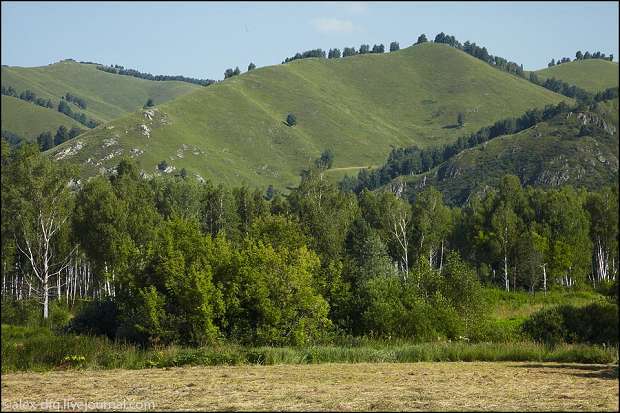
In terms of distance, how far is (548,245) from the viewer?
340 ft

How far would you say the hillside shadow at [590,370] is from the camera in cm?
2742

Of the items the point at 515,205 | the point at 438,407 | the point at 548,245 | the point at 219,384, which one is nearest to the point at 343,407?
the point at 438,407

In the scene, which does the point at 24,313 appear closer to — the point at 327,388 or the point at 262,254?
the point at 262,254

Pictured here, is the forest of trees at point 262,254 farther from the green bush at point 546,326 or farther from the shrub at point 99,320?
the green bush at point 546,326

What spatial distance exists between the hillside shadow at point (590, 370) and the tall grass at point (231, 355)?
8.06 ft

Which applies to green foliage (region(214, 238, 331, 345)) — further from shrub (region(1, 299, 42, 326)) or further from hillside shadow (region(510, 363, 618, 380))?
hillside shadow (region(510, 363, 618, 380))

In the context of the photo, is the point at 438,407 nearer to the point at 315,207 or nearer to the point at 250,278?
the point at 250,278

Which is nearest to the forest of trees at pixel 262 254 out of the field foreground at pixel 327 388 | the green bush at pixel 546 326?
the green bush at pixel 546 326

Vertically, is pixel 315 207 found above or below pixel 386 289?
above

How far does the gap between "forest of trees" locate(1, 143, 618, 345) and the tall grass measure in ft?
30.4

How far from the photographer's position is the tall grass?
110 ft

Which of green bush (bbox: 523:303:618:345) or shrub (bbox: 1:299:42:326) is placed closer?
green bush (bbox: 523:303:618:345)

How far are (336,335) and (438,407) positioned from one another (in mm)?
32394

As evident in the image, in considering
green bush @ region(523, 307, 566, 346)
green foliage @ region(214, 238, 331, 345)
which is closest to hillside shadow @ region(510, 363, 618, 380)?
green bush @ region(523, 307, 566, 346)
